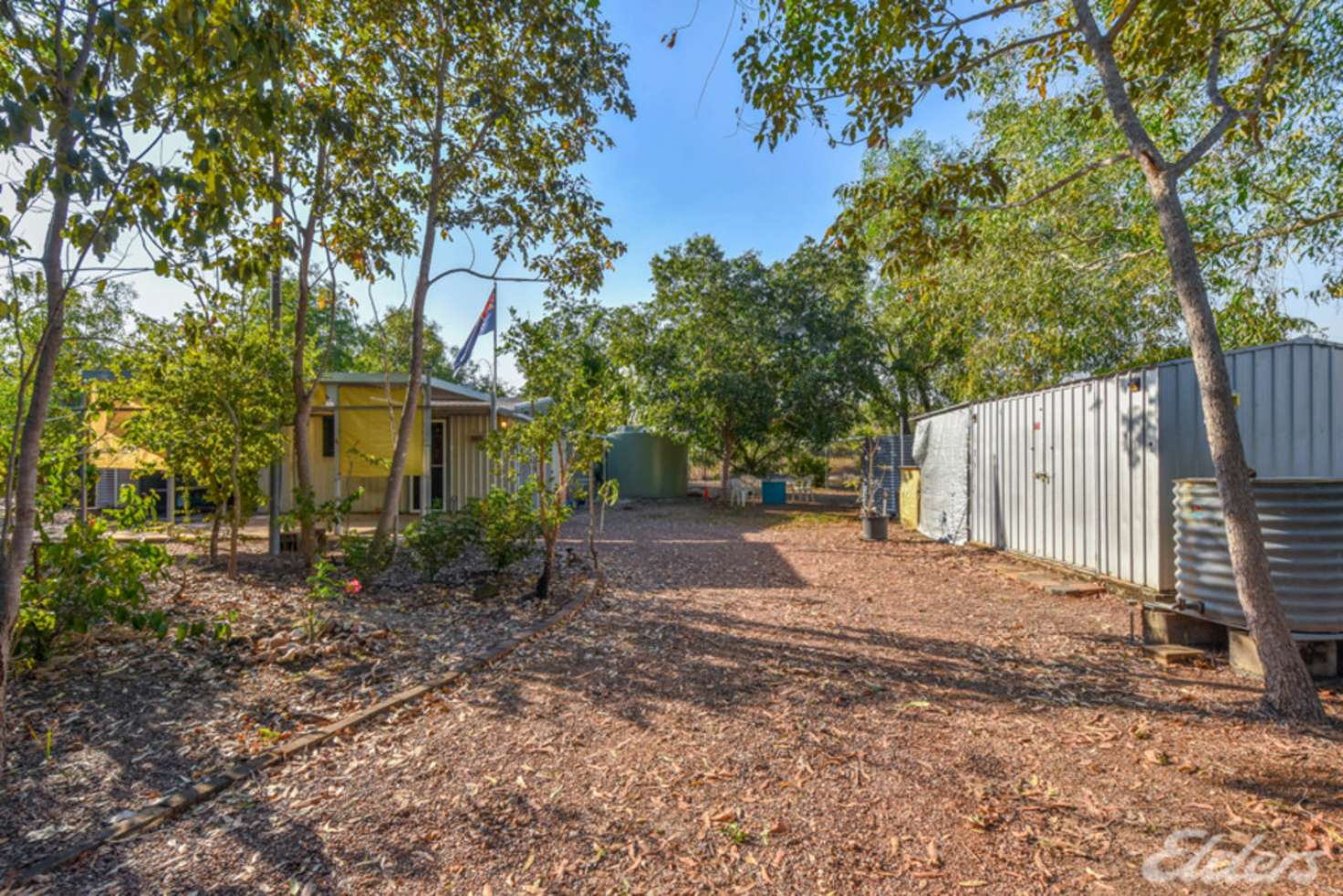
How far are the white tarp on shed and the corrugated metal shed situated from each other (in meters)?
1.16

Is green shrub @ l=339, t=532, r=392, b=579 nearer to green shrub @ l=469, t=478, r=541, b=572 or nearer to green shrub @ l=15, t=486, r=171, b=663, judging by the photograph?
green shrub @ l=469, t=478, r=541, b=572

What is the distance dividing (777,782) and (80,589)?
4.01 meters

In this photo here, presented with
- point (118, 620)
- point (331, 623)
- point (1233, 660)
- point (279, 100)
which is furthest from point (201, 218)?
point (1233, 660)

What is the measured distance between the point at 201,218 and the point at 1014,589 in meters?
7.45

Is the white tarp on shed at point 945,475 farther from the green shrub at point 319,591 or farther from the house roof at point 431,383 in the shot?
the green shrub at point 319,591

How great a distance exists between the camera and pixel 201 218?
3.06m

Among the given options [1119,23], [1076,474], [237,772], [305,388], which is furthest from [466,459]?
[1119,23]

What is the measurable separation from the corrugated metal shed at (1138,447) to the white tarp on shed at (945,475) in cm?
116

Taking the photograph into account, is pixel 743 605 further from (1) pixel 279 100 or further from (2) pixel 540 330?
(1) pixel 279 100

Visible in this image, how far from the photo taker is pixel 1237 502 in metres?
3.52

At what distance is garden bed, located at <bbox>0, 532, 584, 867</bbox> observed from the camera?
2820 mm

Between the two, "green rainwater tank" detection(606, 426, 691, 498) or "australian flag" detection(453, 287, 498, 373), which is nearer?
"australian flag" detection(453, 287, 498, 373)

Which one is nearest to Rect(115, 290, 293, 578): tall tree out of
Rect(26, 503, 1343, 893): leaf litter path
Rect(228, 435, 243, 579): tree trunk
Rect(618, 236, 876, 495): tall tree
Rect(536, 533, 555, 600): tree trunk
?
Rect(228, 435, 243, 579): tree trunk

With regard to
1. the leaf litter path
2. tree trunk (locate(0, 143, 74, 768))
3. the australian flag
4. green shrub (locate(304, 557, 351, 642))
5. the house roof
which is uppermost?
the australian flag
